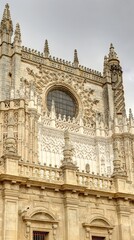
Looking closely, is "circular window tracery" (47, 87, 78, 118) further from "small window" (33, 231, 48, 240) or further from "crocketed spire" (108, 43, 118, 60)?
"small window" (33, 231, 48, 240)

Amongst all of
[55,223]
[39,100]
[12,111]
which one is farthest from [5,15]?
[55,223]

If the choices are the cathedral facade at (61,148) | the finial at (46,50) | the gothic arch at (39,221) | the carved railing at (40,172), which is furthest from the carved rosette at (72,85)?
the gothic arch at (39,221)

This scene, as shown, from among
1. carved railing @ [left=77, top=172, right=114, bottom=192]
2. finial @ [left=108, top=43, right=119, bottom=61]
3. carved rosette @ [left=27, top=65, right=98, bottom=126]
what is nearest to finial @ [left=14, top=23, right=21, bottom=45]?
carved rosette @ [left=27, top=65, right=98, bottom=126]

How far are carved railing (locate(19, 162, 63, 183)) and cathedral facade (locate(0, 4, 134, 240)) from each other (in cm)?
4

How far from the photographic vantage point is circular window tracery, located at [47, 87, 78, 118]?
35656 mm

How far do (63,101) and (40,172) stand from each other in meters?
20.2


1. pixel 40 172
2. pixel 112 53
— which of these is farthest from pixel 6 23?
pixel 40 172

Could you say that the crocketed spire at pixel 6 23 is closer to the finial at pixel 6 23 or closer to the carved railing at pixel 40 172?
the finial at pixel 6 23

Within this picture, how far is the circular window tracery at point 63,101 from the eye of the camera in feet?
117

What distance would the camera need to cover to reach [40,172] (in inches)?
651

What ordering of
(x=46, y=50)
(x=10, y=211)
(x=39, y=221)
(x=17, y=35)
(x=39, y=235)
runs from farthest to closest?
1. (x=46, y=50)
2. (x=17, y=35)
3. (x=39, y=235)
4. (x=39, y=221)
5. (x=10, y=211)

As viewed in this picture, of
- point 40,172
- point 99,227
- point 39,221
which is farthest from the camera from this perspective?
point 99,227

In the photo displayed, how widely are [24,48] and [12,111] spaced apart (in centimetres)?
823

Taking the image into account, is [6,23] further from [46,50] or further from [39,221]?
[39,221]
